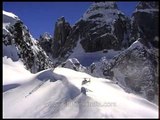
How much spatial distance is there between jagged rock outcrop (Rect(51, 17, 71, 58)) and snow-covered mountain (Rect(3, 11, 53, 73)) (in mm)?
104570

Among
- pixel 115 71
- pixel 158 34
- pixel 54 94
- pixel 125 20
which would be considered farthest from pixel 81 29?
pixel 54 94

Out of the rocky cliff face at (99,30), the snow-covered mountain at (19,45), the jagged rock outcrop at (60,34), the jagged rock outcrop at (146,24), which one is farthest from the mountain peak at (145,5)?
the snow-covered mountain at (19,45)

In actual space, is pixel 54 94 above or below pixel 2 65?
below

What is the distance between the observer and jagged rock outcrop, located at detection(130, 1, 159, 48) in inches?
4584

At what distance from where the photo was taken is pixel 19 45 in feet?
66.9

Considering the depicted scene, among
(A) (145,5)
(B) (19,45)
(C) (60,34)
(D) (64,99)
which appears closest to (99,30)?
(C) (60,34)

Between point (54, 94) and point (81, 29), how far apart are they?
11251 centimetres

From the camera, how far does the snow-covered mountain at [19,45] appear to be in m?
18.7

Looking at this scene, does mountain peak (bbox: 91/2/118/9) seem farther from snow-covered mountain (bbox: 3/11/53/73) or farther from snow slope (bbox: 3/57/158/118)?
snow slope (bbox: 3/57/158/118)

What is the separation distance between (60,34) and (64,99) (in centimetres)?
11560

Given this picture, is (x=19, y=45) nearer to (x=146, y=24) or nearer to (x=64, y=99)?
(x=64, y=99)

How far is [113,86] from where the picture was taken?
52.9 ft

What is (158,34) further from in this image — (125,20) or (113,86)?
(113,86)

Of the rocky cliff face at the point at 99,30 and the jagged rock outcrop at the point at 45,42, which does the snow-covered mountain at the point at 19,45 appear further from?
the jagged rock outcrop at the point at 45,42
